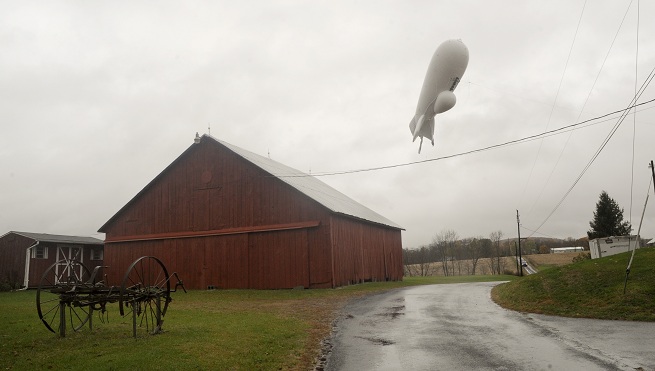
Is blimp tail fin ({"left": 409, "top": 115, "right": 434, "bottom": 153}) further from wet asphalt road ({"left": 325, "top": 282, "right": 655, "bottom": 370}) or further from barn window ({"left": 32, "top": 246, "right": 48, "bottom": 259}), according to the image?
barn window ({"left": 32, "top": 246, "right": 48, "bottom": 259})

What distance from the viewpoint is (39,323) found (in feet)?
49.5

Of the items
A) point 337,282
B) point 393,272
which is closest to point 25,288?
point 337,282

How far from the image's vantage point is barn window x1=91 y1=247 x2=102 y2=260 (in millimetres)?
44406

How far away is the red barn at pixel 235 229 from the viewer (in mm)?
28859

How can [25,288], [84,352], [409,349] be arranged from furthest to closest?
[25,288]
[409,349]
[84,352]

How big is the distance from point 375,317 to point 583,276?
9.60m

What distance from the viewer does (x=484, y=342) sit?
11.5 meters

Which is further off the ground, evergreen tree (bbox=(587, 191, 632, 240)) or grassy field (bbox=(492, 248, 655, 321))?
evergreen tree (bbox=(587, 191, 632, 240))

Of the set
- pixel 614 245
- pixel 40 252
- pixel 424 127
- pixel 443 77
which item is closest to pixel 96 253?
pixel 40 252

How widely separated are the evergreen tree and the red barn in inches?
1493

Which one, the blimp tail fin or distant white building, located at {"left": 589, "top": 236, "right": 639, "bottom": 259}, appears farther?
distant white building, located at {"left": 589, "top": 236, "right": 639, "bottom": 259}

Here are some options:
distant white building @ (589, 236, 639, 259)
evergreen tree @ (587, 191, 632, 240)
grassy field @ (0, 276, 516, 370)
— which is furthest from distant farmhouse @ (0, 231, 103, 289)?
evergreen tree @ (587, 191, 632, 240)

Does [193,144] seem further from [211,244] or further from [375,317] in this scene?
[375,317]

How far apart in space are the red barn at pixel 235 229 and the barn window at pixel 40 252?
781 centimetres
